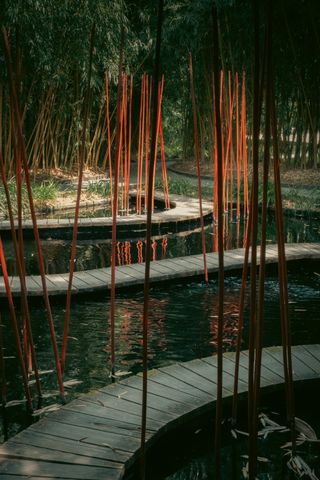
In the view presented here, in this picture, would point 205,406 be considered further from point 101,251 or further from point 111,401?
point 101,251

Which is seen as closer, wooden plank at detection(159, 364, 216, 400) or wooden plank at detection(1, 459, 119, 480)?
wooden plank at detection(1, 459, 119, 480)

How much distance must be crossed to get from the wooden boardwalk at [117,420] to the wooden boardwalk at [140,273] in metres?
1.41

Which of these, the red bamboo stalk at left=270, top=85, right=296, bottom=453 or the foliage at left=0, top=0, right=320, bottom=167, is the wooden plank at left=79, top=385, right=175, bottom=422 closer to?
the red bamboo stalk at left=270, top=85, right=296, bottom=453

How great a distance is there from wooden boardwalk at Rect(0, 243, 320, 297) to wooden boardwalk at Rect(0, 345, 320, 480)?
1408mm

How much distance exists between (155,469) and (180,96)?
895cm

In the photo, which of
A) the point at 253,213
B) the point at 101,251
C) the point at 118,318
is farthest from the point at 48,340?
the point at 101,251

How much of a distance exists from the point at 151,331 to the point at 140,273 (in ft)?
2.66

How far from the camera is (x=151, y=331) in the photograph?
339cm

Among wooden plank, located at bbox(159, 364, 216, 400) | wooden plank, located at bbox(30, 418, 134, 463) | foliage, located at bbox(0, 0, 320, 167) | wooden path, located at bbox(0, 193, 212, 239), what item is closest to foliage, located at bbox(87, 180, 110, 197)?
foliage, located at bbox(0, 0, 320, 167)

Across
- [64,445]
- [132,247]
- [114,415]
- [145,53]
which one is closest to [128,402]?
[114,415]

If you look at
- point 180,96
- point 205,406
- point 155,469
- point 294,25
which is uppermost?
point 294,25

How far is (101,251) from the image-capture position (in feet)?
17.5

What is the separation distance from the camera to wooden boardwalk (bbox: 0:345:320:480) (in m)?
1.81

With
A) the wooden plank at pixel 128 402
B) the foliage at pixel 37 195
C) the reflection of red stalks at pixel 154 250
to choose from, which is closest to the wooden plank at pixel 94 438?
the wooden plank at pixel 128 402
